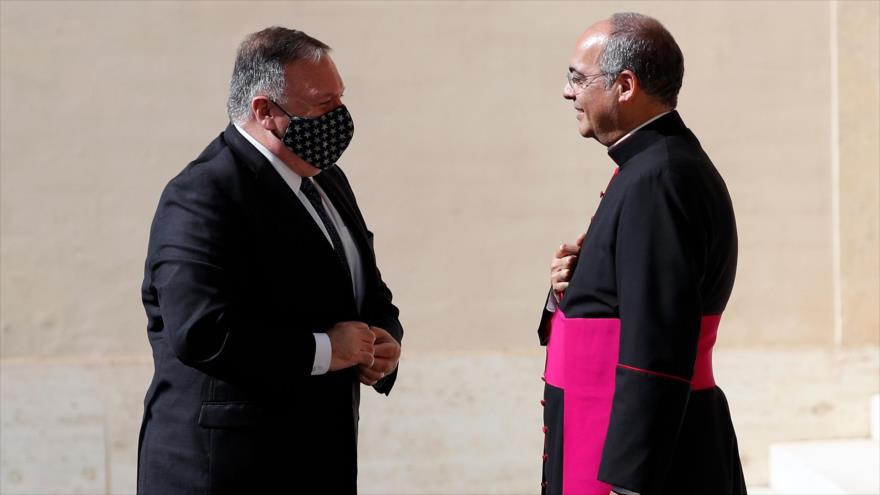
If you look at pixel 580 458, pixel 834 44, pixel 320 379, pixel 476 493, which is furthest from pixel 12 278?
pixel 834 44

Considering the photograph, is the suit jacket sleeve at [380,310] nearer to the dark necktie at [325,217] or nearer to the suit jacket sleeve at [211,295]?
the dark necktie at [325,217]

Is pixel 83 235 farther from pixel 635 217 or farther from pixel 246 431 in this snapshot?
pixel 635 217

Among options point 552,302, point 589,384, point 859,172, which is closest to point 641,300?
point 589,384

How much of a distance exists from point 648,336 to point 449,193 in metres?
2.94

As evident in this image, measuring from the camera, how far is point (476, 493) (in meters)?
5.19

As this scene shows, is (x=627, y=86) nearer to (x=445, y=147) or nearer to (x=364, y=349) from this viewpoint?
(x=364, y=349)

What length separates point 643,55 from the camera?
250 centimetres

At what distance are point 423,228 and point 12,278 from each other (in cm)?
187

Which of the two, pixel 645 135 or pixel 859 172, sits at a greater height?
pixel 859 172

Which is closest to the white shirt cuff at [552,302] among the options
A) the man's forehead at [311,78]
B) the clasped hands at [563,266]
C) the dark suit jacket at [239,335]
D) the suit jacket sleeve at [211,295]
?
the clasped hands at [563,266]

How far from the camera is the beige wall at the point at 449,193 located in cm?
502

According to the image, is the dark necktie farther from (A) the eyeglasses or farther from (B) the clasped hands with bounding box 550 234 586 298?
(A) the eyeglasses

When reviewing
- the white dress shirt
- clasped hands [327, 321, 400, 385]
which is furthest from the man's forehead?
clasped hands [327, 321, 400, 385]

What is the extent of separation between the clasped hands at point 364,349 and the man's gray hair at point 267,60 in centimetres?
58
